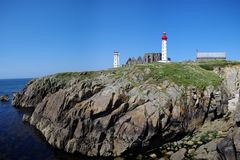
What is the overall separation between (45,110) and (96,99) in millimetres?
15395

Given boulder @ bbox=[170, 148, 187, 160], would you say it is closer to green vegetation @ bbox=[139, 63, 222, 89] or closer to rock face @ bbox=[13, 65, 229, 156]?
rock face @ bbox=[13, 65, 229, 156]

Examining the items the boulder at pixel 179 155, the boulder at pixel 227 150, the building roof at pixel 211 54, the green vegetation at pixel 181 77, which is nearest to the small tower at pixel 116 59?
the building roof at pixel 211 54

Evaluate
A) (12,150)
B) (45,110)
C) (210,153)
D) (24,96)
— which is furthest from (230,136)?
(24,96)

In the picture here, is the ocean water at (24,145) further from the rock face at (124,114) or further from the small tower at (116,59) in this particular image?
the small tower at (116,59)

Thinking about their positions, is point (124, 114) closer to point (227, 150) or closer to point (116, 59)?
point (227, 150)

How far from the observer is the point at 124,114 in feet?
118

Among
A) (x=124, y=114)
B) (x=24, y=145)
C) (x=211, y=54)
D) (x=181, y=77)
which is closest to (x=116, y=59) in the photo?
(x=211, y=54)

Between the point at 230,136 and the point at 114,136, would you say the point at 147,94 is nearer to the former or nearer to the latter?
the point at 114,136

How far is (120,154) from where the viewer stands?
32.5m

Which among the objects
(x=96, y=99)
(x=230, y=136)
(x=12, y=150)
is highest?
(x=96, y=99)

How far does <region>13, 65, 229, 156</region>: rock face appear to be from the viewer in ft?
112

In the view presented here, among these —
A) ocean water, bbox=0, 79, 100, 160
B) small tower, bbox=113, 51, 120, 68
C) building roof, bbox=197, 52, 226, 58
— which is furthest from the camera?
small tower, bbox=113, 51, 120, 68

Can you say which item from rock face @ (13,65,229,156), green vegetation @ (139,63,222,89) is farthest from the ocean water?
green vegetation @ (139,63,222,89)

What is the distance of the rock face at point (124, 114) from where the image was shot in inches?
1340
